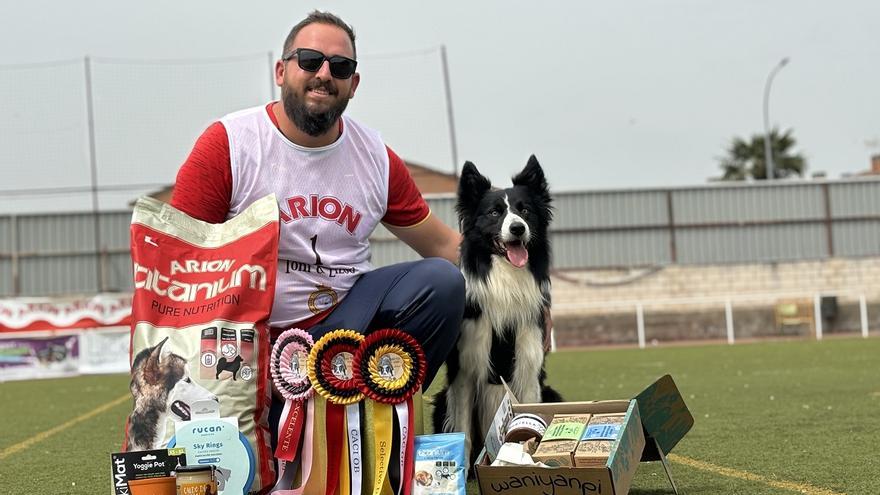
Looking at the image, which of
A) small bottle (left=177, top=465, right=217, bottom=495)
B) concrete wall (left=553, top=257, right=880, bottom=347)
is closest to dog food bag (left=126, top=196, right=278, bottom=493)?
small bottle (left=177, top=465, right=217, bottom=495)

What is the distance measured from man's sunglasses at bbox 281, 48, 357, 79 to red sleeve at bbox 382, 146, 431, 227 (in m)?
0.44

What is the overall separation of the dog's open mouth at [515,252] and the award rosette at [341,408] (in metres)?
1.37

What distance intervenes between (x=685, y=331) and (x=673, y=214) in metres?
3.24

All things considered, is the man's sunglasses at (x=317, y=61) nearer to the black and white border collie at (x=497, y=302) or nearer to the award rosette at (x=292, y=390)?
the award rosette at (x=292, y=390)

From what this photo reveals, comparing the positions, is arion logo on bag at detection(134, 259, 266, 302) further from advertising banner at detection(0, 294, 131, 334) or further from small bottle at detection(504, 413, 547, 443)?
advertising banner at detection(0, 294, 131, 334)

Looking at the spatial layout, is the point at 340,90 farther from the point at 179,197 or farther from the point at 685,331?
the point at 685,331

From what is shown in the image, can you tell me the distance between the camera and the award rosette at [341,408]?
2.86m

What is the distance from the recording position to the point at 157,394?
2.69m

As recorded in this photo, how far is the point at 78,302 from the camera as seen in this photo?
47.5 ft

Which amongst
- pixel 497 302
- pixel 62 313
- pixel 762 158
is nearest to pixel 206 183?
pixel 497 302

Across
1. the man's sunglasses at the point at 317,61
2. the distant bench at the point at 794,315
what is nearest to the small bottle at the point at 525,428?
the man's sunglasses at the point at 317,61

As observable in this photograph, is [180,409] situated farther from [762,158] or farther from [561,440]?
[762,158]

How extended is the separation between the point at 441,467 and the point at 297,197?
3.18ft

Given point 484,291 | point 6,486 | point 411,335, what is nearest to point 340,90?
point 411,335
